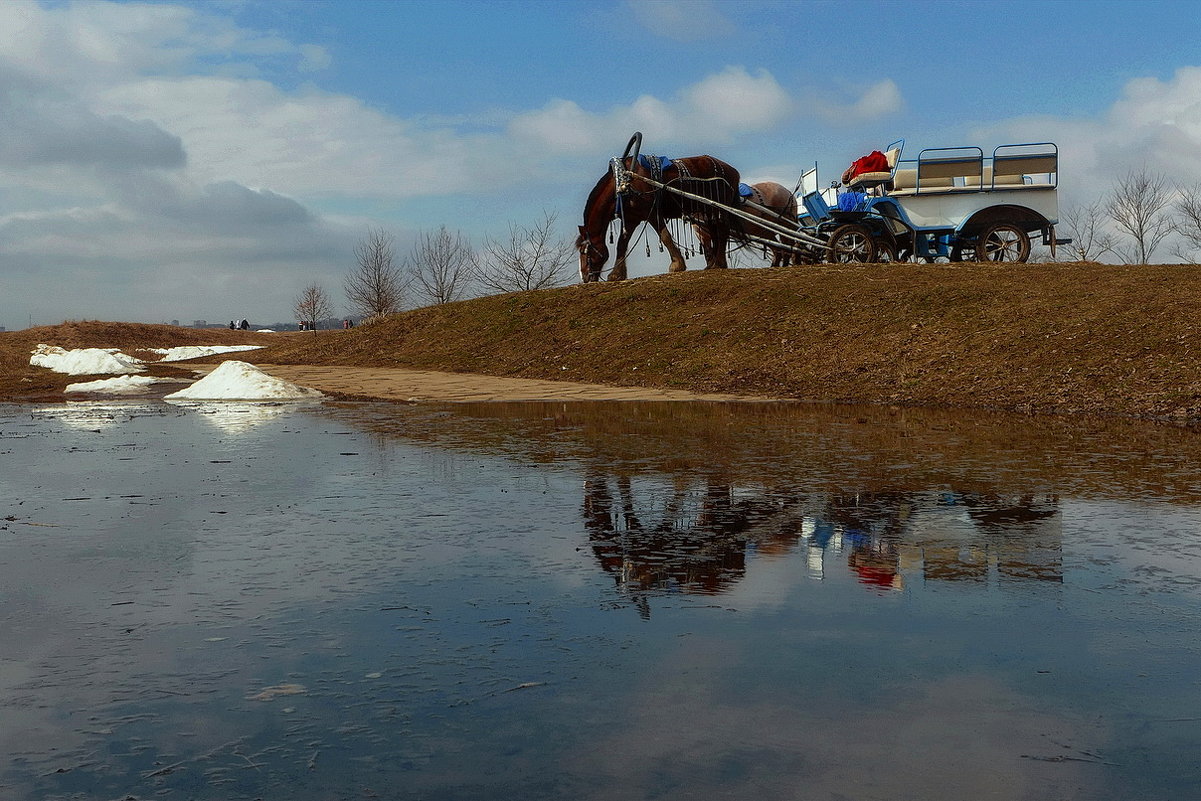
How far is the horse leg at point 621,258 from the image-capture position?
2955 cm

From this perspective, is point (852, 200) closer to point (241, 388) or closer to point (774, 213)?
point (774, 213)

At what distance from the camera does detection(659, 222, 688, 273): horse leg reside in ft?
97.6

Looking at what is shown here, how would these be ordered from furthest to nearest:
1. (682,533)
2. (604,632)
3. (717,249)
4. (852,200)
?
(717,249) < (852,200) < (682,533) < (604,632)

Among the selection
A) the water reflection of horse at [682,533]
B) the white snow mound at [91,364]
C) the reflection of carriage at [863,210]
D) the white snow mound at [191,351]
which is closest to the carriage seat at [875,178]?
the reflection of carriage at [863,210]

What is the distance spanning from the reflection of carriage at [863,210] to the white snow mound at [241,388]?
12.0 m

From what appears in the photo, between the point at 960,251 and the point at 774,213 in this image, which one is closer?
the point at 960,251

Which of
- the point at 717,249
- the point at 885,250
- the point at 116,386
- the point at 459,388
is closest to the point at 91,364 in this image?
the point at 116,386

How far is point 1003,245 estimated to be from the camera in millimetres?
27531

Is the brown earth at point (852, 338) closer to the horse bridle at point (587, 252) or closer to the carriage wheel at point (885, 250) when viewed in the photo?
the horse bridle at point (587, 252)

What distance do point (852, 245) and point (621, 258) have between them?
21.9ft

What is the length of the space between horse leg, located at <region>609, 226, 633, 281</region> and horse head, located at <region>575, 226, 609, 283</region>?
1.26ft

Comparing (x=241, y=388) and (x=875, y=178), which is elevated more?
(x=875, y=178)


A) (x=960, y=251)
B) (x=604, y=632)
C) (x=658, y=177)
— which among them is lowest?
(x=604, y=632)

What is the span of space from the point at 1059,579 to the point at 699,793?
3.32m
